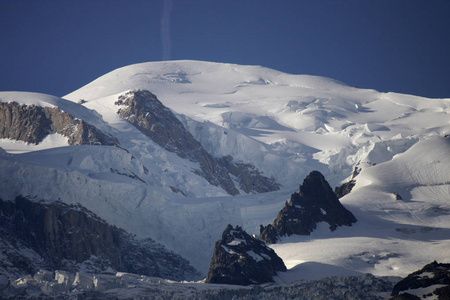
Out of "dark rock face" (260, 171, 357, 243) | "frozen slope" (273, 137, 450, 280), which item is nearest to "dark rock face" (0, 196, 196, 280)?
"dark rock face" (260, 171, 357, 243)

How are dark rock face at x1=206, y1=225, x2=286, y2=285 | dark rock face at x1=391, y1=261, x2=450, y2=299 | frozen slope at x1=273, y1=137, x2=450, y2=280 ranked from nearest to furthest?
dark rock face at x1=391, y1=261, x2=450, y2=299
dark rock face at x1=206, y1=225, x2=286, y2=285
frozen slope at x1=273, y1=137, x2=450, y2=280

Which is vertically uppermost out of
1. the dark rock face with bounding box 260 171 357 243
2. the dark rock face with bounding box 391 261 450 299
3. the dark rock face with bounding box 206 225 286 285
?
the dark rock face with bounding box 260 171 357 243

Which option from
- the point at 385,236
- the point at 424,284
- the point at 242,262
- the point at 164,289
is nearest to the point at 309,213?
the point at 385,236

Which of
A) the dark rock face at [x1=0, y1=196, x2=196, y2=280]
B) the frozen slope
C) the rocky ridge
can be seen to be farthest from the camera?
Answer: the dark rock face at [x1=0, y1=196, x2=196, y2=280]

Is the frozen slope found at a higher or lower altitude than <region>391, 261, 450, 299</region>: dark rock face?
higher

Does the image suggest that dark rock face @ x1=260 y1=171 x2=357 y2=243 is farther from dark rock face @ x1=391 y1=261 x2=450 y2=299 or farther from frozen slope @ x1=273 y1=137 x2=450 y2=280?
dark rock face @ x1=391 y1=261 x2=450 y2=299

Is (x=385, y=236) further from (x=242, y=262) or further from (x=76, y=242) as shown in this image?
(x=76, y=242)

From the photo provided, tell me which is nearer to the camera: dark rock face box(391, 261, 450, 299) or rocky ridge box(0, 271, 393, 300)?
dark rock face box(391, 261, 450, 299)

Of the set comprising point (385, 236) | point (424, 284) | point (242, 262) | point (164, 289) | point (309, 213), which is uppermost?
point (309, 213)
